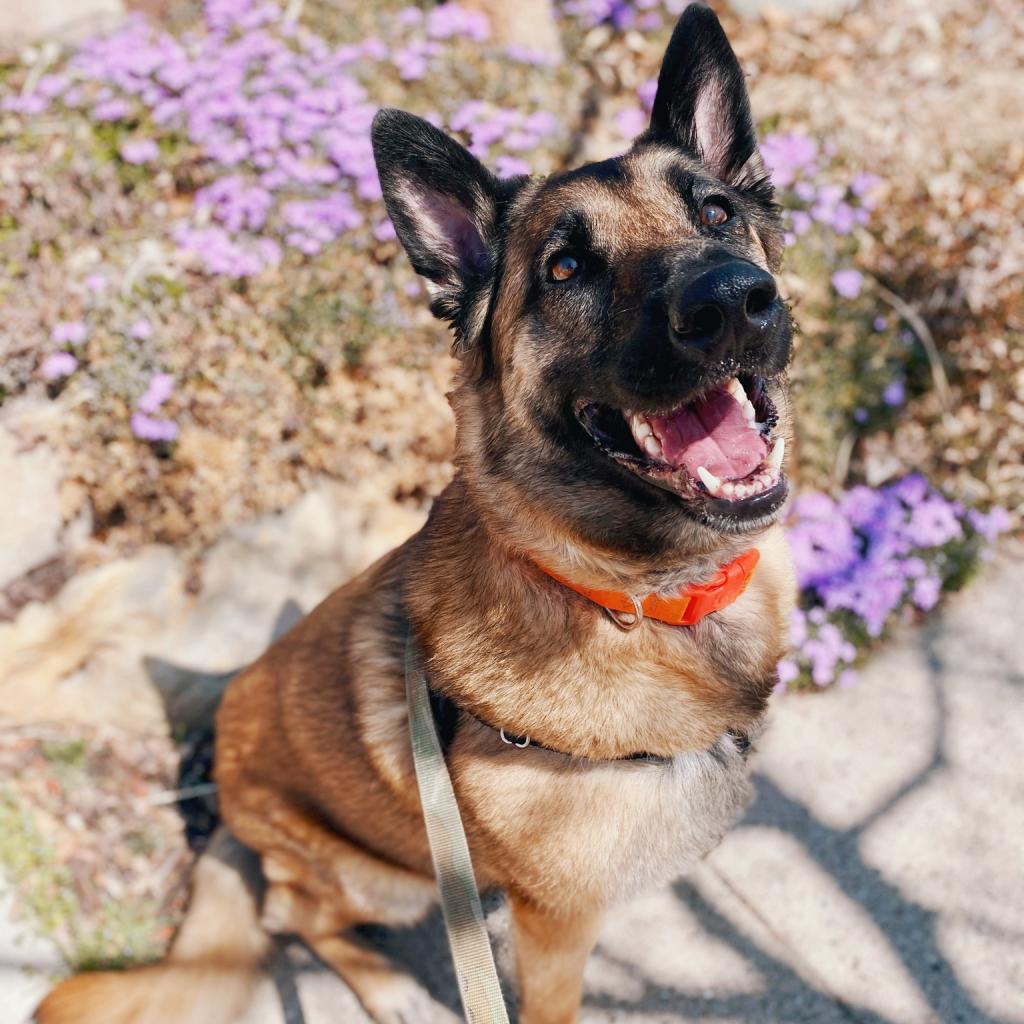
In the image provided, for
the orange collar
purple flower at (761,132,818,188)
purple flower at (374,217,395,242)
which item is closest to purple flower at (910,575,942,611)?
the orange collar

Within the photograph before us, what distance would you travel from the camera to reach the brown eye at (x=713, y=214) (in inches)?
84.3

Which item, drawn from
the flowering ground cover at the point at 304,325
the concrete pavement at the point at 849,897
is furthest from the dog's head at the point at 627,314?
the flowering ground cover at the point at 304,325

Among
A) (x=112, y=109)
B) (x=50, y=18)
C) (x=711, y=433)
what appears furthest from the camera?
(x=50, y=18)

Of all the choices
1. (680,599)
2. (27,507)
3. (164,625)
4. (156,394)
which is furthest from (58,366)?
(680,599)

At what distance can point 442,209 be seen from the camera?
2160mm

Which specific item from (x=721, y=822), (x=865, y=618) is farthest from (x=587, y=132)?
(x=721, y=822)

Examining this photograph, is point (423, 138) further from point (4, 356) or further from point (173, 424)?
point (4, 356)

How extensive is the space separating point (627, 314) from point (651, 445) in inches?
12.2

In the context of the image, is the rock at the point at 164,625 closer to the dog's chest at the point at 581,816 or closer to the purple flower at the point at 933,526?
the dog's chest at the point at 581,816

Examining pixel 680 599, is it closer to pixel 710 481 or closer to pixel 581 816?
pixel 710 481

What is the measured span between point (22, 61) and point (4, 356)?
2.26 metres

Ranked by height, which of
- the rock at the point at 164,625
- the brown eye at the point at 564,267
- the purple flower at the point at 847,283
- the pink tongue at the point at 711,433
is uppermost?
the brown eye at the point at 564,267

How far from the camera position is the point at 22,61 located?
478 cm

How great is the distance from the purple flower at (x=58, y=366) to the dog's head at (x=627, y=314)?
2.27m
